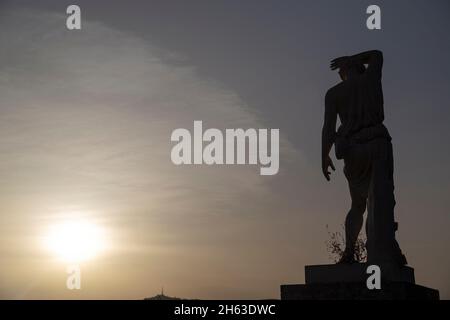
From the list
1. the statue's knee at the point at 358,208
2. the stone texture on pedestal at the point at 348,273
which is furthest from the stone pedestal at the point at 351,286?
the statue's knee at the point at 358,208

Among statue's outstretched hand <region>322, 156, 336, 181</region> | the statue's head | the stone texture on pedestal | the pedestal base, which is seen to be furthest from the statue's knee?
the statue's head

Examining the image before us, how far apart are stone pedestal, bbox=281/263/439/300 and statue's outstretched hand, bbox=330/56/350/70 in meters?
4.34

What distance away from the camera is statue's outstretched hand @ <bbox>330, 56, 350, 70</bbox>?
15.3 metres

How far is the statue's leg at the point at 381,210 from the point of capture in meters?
14.3

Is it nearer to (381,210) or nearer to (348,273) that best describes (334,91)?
(381,210)

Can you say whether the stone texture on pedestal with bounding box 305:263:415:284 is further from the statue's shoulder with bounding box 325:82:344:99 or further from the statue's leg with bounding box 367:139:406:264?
the statue's shoulder with bounding box 325:82:344:99

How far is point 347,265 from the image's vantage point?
13930 mm

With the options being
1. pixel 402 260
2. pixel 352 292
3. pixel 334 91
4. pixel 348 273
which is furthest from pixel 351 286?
pixel 334 91
